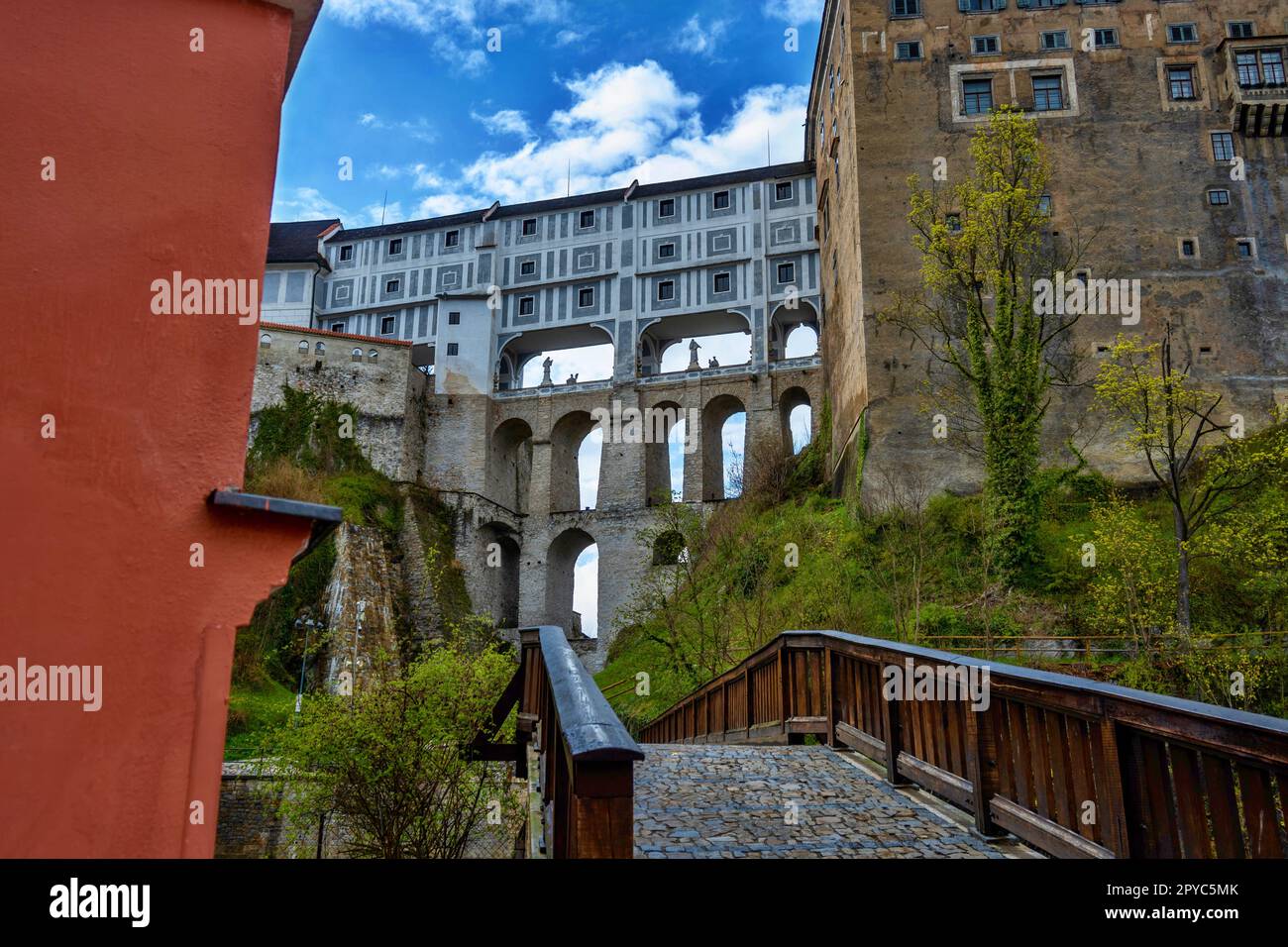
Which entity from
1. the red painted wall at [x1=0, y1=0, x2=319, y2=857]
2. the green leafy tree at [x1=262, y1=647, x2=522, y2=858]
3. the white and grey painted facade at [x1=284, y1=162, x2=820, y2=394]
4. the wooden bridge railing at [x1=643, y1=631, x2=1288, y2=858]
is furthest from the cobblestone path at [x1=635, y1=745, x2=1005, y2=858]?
the white and grey painted facade at [x1=284, y1=162, x2=820, y2=394]

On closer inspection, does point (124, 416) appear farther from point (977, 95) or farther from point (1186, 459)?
point (977, 95)

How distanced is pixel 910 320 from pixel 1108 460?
740cm

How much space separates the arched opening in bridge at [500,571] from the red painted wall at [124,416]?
3743 centimetres

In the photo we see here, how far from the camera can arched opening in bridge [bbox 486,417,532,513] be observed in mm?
44562

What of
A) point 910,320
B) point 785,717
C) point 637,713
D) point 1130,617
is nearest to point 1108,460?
point 910,320

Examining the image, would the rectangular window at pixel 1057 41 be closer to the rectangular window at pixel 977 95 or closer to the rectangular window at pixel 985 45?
the rectangular window at pixel 985 45

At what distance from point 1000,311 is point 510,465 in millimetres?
28628

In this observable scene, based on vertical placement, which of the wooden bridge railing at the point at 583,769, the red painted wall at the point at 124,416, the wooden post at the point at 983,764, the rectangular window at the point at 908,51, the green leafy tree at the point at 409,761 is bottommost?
the green leafy tree at the point at 409,761

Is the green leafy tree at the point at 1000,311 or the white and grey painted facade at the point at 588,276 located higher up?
the white and grey painted facade at the point at 588,276

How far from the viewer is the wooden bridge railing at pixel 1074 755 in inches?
130

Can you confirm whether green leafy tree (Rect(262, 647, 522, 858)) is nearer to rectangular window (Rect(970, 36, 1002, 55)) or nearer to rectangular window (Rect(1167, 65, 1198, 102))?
rectangular window (Rect(970, 36, 1002, 55))

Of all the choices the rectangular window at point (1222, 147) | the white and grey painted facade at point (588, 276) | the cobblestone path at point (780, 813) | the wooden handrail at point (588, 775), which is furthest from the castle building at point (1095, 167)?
the wooden handrail at point (588, 775)

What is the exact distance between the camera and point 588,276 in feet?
149
